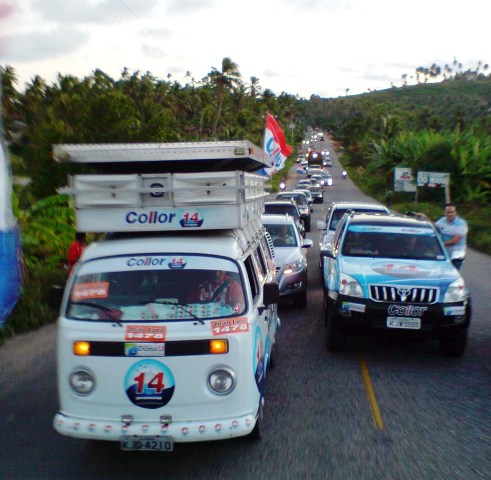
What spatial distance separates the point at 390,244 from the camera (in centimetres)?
985

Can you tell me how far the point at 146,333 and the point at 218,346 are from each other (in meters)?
0.58

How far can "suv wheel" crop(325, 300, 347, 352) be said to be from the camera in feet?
28.2

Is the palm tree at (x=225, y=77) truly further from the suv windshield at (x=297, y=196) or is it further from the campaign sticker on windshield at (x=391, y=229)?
the campaign sticker on windshield at (x=391, y=229)

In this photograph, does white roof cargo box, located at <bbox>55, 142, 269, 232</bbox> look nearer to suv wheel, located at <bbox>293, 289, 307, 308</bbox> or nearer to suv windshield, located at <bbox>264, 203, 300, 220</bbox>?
suv wheel, located at <bbox>293, 289, 307, 308</bbox>

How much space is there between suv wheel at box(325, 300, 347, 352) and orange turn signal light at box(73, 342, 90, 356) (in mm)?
4129

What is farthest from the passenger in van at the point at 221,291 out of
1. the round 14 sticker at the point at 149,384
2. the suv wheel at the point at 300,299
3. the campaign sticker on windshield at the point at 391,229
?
the suv wheel at the point at 300,299

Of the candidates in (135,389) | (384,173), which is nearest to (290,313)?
(135,389)

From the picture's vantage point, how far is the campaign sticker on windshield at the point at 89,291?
5499 mm

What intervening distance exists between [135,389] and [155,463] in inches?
35.3

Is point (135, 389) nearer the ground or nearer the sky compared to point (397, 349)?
nearer the sky

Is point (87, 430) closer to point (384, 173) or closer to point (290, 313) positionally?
point (290, 313)

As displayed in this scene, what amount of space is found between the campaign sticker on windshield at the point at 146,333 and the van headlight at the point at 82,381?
0.42m

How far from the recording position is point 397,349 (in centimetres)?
925

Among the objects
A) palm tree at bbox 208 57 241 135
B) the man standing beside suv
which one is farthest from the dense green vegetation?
the man standing beside suv
